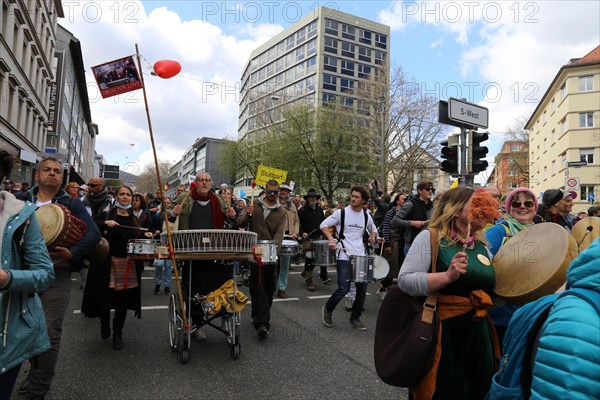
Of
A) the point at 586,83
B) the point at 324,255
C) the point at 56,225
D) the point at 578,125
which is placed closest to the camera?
the point at 56,225

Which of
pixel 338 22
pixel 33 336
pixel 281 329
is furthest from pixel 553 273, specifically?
pixel 338 22

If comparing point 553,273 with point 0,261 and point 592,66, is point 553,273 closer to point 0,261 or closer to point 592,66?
point 0,261

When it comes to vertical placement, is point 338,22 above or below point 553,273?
above

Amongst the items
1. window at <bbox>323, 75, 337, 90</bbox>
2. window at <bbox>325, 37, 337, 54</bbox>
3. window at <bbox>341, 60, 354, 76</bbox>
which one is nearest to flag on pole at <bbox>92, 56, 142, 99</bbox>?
window at <bbox>323, 75, 337, 90</bbox>

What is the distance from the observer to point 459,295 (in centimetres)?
246

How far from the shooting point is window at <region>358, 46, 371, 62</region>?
2645 inches

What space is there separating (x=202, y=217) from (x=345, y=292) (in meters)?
2.27

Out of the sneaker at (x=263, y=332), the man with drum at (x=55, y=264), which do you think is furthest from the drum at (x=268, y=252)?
the man with drum at (x=55, y=264)

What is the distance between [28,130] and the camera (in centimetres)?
2675

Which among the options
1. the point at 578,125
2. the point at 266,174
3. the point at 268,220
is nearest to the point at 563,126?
the point at 578,125

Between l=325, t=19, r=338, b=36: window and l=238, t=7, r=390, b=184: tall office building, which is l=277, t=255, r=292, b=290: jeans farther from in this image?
l=325, t=19, r=338, b=36: window

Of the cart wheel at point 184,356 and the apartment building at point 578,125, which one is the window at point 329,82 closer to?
the apartment building at point 578,125

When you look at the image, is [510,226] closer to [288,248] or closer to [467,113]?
[288,248]

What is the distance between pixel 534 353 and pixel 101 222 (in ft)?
16.0
